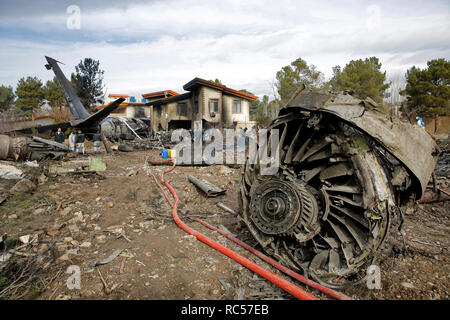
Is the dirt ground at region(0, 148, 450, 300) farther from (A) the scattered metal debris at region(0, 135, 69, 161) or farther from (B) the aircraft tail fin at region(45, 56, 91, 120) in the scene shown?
(B) the aircraft tail fin at region(45, 56, 91, 120)

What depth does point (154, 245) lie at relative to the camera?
380 cm

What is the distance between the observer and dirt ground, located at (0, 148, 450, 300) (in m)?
2.72

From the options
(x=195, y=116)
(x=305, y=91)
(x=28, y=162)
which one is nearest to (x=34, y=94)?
(x=195, y=116)

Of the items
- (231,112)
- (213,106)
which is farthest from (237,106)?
(213,106)

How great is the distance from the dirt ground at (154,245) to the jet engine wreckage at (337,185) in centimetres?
42

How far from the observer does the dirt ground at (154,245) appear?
2723 mm

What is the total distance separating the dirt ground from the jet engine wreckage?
421 mm

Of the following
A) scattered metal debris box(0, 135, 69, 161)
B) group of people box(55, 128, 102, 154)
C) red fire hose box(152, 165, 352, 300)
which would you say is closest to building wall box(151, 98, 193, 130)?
group of people box(55, 128, 102, 154)

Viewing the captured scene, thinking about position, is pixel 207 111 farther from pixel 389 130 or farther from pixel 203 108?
pixel 389 130

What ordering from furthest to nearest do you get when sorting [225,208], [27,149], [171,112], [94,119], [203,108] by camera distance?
[171,112], [203,108], [94,119], [27,149], [225,208]

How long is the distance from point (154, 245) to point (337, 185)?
2.84 meters

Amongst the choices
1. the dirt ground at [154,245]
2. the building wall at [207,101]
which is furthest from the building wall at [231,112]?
the dirt ground at [154,245]

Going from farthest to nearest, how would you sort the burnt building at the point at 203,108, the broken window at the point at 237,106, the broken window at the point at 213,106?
1. the broken window at the point at 237,106
2. the broken window at the point at 213,106
3. the burnt building at the point at 203,108

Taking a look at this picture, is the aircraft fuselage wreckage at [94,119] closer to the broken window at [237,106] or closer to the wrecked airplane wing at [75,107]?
the wrecked airplane wing at [75,107]
